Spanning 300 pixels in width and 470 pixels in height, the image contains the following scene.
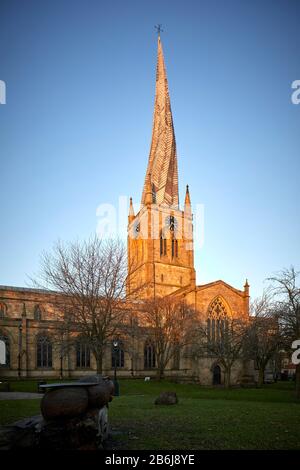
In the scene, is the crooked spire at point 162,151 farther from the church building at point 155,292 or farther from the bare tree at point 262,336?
the bare tree at point 262,336

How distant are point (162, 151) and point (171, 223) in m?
15.6

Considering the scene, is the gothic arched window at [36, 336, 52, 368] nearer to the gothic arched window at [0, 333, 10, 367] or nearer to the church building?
the church building

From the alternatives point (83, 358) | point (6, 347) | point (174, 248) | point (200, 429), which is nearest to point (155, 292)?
point (174, 248)

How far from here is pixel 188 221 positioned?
78062 millimetres

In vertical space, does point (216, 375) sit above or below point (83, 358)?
below

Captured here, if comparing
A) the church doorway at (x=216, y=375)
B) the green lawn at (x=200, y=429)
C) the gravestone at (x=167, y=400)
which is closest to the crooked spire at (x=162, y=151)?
the church doorway at (x=216, y=375)

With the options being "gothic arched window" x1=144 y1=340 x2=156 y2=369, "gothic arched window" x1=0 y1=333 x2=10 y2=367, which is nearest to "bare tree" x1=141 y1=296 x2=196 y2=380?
"gothic arched window" x1=144 y1=340 x2=156 y2=369

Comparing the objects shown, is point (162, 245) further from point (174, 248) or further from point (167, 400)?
point (167, 400)

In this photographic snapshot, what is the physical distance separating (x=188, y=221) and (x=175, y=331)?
32.5 m

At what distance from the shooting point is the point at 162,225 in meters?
74.2

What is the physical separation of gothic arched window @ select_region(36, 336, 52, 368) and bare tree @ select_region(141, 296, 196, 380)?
11749mm

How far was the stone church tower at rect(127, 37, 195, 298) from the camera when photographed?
70.8m
